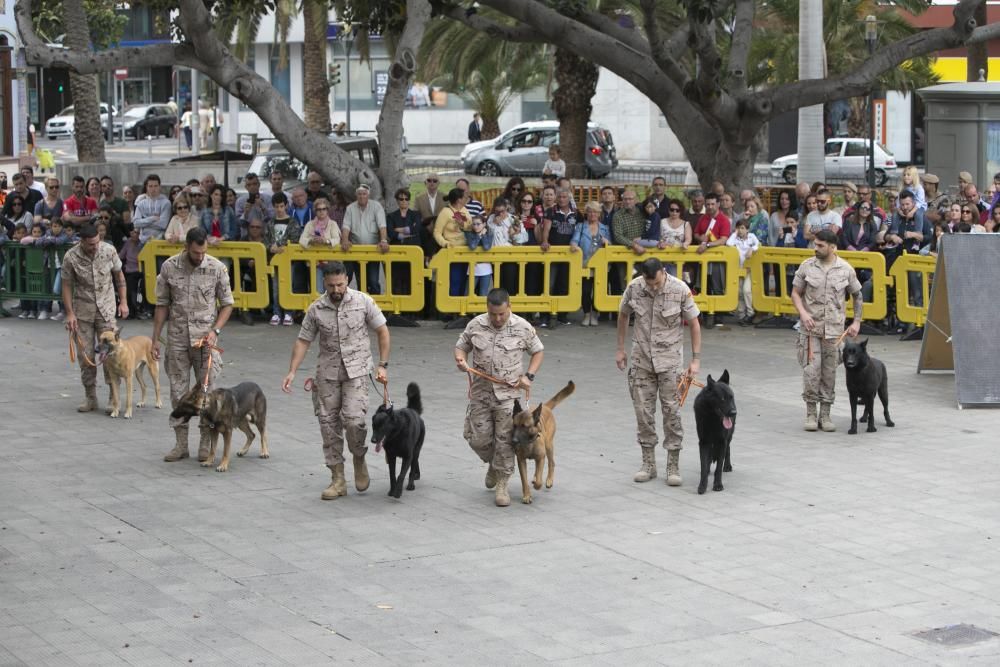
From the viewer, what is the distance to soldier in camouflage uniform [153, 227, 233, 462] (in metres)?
12.5

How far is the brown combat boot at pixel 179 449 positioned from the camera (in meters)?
12.3

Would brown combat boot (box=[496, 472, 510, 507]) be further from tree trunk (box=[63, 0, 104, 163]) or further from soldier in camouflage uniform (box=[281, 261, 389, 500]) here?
tree trunk (box=[63, 0, 104, 163])

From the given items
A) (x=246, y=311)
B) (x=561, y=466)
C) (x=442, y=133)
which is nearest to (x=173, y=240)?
(x=246, y=311)

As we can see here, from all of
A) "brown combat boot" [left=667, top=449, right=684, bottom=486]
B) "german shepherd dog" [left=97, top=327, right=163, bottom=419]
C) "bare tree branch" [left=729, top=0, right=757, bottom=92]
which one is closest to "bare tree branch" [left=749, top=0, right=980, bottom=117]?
"bare tree branch" [left=729, top=0, right=757, bottom=92]

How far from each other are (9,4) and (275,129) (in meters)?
15.2

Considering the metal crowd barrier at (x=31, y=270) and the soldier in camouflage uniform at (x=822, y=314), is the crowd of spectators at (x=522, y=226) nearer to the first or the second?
the metal crowd barrier at (x=31, y=270)

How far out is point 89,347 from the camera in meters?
14.3

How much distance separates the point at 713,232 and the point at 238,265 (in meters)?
6.03

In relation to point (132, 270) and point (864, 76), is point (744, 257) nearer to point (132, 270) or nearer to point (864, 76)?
point (864, 76)

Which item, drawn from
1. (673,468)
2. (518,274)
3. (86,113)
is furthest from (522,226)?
(86,113)

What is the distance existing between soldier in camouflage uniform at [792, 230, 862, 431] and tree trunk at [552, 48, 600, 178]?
61.2 feet

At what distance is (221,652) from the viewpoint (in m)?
7.77

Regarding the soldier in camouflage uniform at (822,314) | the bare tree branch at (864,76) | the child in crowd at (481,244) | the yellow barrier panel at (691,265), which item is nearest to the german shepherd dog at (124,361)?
the child in crowd at (481,244)

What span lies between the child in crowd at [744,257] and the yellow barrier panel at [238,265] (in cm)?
586
